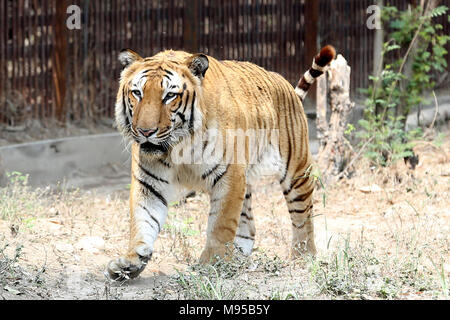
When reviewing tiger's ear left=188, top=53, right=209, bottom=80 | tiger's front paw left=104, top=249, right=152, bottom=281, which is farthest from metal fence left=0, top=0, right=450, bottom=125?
tiger's front paw left=104, top=249, right=152, bottom=281

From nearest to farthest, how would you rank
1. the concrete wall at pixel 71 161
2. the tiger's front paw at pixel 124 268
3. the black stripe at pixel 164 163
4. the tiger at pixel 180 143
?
the tiger's front paw at pixel 124 268 < the tiger at pixel 180 143 < the black stripe at pixel 164 163 < the concrete wall at pixel 71 161

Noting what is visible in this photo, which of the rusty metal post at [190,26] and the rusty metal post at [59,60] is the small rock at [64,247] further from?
the rusty metal post at [190,26]

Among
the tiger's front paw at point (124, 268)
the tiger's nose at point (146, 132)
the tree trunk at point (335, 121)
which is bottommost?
the tiger's front paw at point (124, 268)

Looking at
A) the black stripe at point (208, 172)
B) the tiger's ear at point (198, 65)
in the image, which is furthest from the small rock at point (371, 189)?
the tiger's ear at point (198, 65)

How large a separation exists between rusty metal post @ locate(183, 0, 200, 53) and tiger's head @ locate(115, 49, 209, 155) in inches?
208

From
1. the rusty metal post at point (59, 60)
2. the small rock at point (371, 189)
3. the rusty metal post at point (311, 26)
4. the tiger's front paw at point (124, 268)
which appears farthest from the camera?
the rusty metal post at point (311, 26)

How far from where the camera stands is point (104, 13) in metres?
10.2

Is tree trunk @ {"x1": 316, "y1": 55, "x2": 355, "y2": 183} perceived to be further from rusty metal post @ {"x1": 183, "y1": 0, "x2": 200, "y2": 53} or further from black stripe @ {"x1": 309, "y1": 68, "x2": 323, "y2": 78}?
rusty metal post @ {"x1": 183, "y1": 0, "x2": 200, "y2": 53}

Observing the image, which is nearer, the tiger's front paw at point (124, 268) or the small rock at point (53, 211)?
the tiger's front paw at point (124, 268)

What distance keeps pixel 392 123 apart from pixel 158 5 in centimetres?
342

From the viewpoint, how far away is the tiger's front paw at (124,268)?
15.6 feet

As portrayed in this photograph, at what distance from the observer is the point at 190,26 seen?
10.5 metres

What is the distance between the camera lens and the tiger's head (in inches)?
190

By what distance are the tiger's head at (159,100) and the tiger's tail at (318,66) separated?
1.13m
